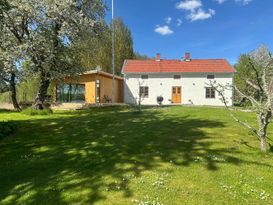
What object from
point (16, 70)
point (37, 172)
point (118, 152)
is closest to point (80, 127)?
point (118, 152)

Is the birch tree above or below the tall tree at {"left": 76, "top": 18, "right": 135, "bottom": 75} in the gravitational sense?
below

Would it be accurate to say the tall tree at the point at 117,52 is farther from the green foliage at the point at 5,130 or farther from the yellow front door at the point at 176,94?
the green foliage at the point at 5,130

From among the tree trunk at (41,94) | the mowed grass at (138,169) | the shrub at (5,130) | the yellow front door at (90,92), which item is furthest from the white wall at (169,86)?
the mowed grass at (138,169)

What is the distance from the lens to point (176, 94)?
116 ft

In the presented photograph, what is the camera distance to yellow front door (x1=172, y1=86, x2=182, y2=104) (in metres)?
35.1

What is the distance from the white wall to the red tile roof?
0.47m

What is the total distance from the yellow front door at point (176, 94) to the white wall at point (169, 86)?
335 millimetres

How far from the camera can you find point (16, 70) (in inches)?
778

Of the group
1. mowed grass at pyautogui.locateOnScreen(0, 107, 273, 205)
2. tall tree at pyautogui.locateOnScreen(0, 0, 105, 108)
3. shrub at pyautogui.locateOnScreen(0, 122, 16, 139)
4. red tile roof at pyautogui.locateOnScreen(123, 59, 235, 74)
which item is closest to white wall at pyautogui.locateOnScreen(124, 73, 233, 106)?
red tile roof at pyautogui.locateOnScreen(123, 59, 235, 74)

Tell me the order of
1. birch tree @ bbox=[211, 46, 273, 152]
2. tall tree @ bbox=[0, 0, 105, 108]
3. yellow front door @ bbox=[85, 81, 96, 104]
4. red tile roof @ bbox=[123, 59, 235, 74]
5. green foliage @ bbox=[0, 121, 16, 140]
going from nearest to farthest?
birch tree @ bbox=[211, 46, 273, 152] → green foliage @ bbox=[0, 121, 16, 140] → tall tree @ bbox=[0, 0, 105, 108] → yellow front door @ bbox=[85, 81, 96, 104] → red tile roof @ bbox=[123, 59, 235, 74]

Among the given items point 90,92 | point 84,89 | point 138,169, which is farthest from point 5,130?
point 84,89

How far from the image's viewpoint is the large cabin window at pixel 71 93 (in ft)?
98.1

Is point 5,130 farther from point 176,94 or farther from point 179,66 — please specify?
point 179,66

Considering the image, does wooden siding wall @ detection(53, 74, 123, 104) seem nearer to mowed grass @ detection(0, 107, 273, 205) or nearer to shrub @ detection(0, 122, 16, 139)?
shrub @ detection(0, 122, 16, 139)
